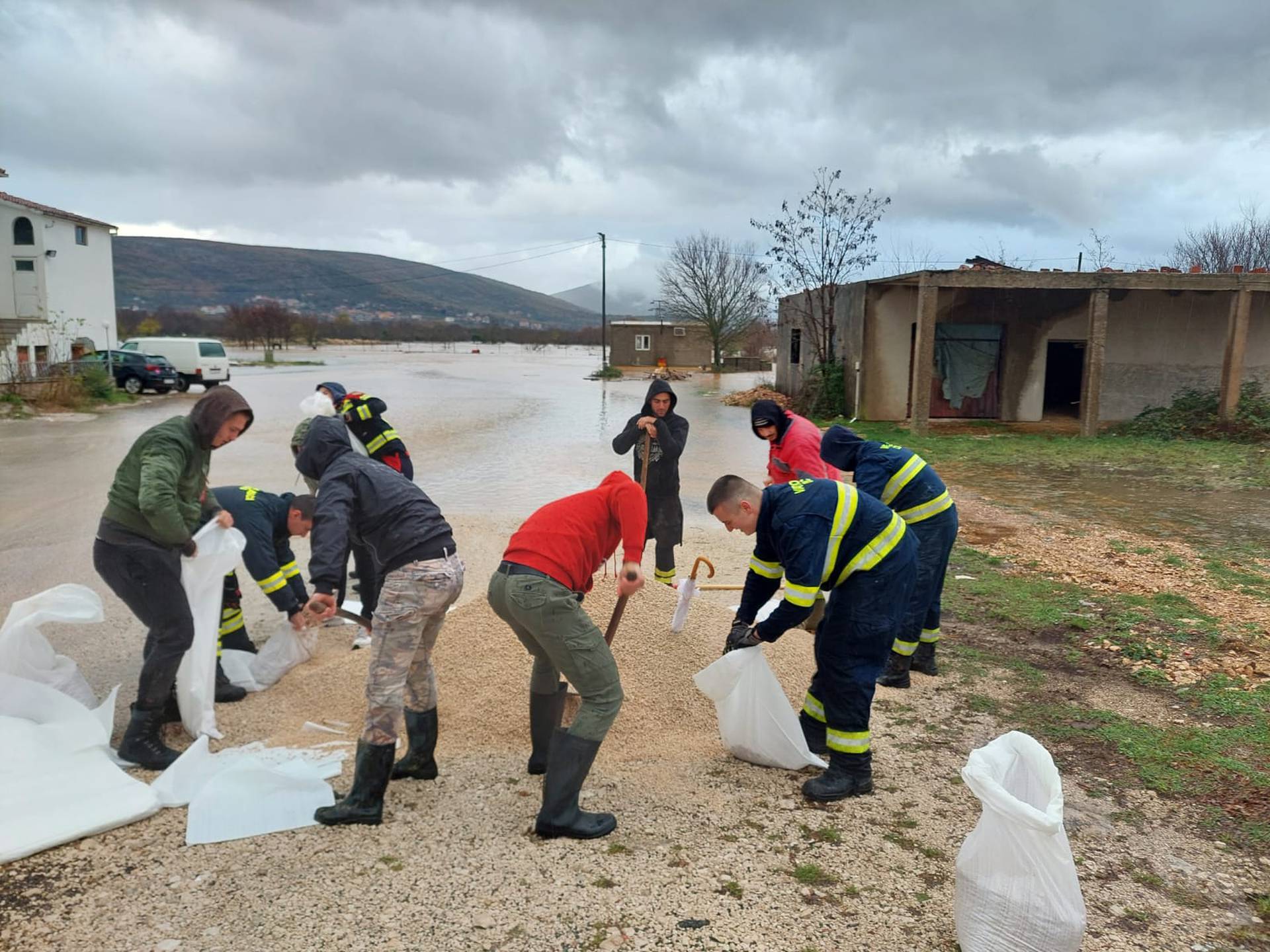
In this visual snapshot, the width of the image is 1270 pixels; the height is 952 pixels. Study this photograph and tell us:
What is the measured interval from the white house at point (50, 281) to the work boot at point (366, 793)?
27441mm

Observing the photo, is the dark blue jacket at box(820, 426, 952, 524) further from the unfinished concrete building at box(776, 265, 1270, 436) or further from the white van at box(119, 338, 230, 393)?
the white van at box(119, 338, 230, 393)

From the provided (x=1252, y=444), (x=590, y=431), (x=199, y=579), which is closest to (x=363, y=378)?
(x=590, y=431)

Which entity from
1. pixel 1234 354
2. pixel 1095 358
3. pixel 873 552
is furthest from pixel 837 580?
pixel 1234 354

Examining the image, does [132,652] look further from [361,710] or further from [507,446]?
[507,446]

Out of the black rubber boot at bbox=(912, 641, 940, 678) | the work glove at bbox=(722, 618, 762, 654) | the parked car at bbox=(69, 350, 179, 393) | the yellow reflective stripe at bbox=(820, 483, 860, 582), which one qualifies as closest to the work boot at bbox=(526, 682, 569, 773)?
the work glove at bbox=(722, 618, 762, 654)

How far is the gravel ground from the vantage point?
8.55 ft

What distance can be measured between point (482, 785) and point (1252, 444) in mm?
16125

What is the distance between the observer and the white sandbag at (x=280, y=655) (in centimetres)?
464

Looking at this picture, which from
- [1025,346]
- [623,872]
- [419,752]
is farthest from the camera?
[1025,346]

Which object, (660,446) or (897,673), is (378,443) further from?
(897,673)

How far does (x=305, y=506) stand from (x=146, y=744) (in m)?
1.26

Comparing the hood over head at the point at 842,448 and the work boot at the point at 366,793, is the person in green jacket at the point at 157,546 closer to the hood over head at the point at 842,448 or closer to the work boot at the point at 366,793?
the work boot at the point at 366,793

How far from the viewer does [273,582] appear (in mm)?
4699

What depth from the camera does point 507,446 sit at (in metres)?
15.3
